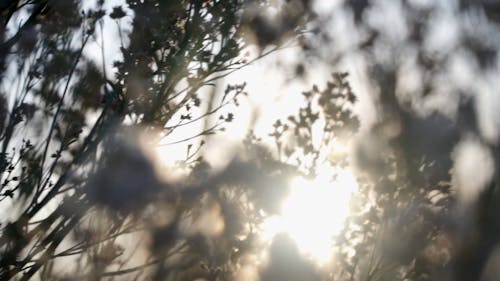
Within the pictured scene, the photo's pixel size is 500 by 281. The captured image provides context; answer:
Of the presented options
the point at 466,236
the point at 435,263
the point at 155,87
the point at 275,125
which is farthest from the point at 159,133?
the point at 466,236

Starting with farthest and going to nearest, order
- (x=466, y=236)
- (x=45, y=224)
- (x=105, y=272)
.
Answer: (x=466, y=236) < (x=105, y=272) < (x=45, y=224)

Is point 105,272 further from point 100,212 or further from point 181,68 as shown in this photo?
point 181,68

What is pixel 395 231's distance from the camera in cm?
514

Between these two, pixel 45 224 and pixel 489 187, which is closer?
pixel 45 224

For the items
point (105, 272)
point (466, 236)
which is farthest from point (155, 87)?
point (466, 236)

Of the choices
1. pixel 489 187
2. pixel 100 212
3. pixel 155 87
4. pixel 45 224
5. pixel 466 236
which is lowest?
pixel 45 224

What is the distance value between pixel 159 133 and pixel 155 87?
394 millimetres

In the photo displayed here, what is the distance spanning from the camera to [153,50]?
14.3 feet

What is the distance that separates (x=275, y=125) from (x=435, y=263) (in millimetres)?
1969

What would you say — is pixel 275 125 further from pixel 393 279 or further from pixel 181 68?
pixel 393 279

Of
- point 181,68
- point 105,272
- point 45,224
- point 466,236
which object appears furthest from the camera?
point 466,236

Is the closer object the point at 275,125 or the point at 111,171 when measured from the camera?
the point at 111,171

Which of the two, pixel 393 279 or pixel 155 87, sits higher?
pixel 155 87

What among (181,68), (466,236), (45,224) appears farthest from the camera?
(466,236)
